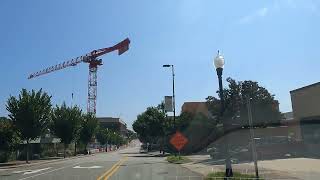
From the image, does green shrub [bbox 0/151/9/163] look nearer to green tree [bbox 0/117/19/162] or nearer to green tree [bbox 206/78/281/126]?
green tree [bbox 0/117/19/162]

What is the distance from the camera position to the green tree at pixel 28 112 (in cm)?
5197

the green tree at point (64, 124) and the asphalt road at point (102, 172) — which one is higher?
the green tree at point (64, 124)

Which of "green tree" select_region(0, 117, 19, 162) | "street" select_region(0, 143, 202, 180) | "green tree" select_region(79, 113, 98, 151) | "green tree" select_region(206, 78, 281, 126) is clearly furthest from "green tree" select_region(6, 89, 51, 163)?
"green tree" select_region(79, 113, 98, 151)

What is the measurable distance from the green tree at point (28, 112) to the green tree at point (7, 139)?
1845 mm

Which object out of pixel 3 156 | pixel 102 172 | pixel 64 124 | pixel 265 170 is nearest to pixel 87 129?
pixel 64 124

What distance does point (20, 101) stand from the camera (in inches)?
2067

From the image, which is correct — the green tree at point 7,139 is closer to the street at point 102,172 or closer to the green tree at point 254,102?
the street at point 102,172

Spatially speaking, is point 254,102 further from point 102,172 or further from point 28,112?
point 102,172

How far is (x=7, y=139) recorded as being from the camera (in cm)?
4825

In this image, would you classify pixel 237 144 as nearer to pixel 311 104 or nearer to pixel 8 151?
pixel 311 104

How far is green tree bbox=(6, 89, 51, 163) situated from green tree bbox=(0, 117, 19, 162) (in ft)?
6.05

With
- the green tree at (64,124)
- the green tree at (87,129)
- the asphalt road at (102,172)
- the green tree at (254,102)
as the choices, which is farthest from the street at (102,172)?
the green tree at (87,129)

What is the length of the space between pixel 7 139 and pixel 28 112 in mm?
4667

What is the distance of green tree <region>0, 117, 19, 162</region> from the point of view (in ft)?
157
